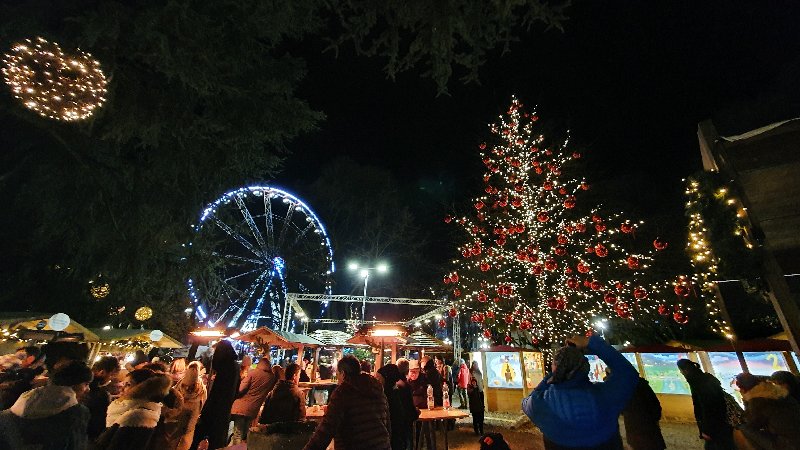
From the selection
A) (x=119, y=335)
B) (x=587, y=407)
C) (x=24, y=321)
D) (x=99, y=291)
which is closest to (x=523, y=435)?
(x=587, y=407)

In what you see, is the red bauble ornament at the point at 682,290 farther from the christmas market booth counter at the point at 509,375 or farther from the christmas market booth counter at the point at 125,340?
the christmas market booth counter at the point at 125,340

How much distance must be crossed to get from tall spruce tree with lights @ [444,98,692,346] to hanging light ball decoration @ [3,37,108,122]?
10835mm

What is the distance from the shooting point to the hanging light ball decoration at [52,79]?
4172 mm

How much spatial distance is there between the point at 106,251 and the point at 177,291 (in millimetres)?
2043

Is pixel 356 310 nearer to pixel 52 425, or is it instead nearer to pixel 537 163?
pixel 537 163

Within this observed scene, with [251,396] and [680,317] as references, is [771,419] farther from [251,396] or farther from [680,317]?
[680,317]

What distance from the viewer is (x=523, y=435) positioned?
874cm

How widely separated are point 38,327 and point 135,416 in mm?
10296

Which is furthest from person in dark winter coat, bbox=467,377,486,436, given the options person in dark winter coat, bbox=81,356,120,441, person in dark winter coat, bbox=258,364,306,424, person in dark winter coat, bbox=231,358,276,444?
person in dark winter coat, bbox=81,356,120,441

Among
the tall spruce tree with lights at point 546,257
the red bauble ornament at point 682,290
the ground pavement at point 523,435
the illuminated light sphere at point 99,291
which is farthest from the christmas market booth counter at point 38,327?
the red bauble ornament at point 682,290

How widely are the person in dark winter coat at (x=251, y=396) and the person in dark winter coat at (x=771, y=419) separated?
6213mm

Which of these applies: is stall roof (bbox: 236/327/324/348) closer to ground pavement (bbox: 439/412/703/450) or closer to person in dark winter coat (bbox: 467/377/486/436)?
ground pavement (bbox: 439/412/703/450)

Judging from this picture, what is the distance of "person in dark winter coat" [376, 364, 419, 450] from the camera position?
4.75 meters

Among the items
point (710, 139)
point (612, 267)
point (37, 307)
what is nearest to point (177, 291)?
point (37, 307)
